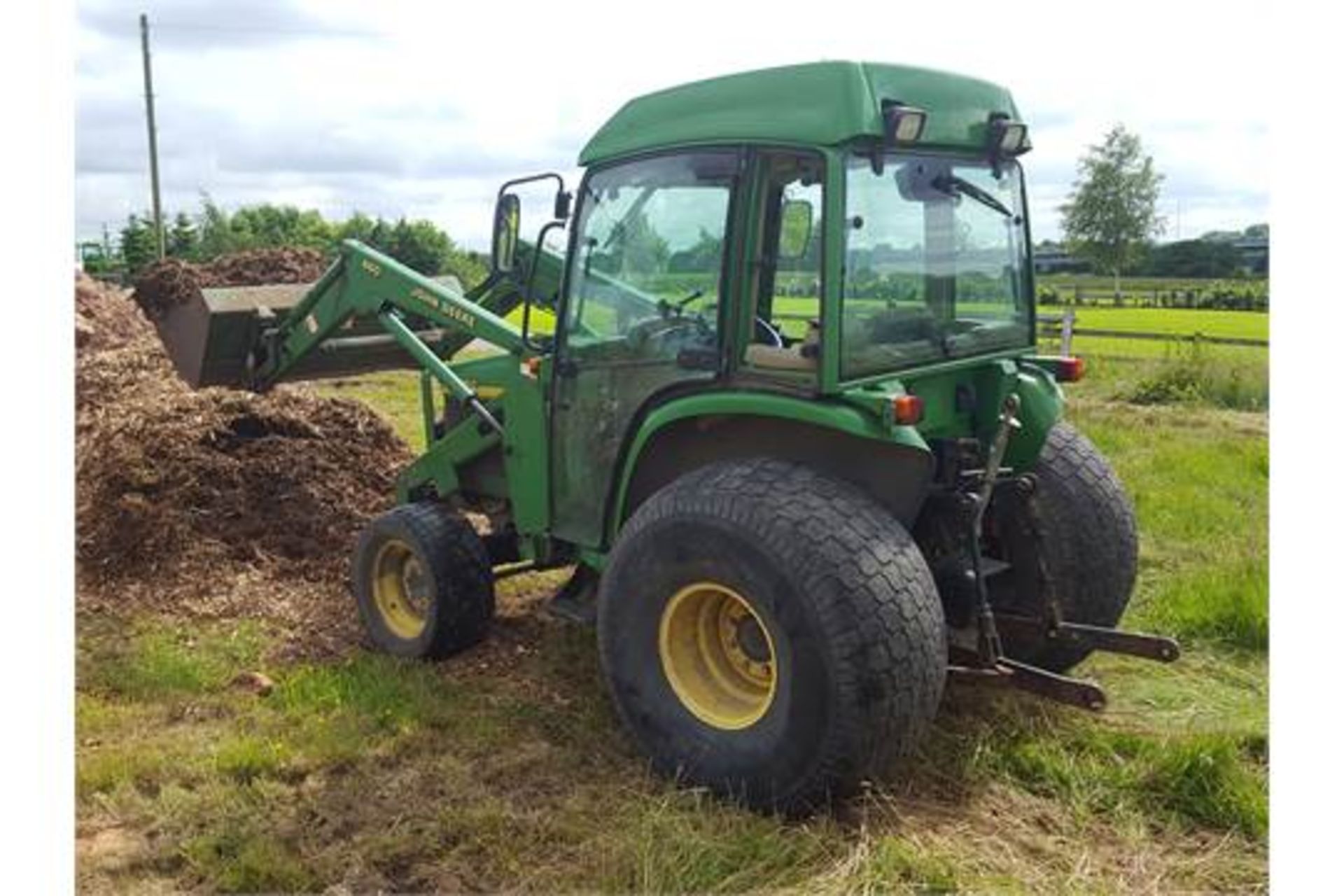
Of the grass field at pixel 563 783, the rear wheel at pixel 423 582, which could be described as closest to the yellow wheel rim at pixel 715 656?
the grass field at pixel 563 783

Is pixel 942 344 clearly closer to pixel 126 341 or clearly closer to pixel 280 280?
pixel 280 280

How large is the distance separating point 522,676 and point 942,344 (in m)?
2.25

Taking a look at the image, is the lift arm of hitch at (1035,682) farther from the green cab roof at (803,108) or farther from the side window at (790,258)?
the green cab roof at (803,108)

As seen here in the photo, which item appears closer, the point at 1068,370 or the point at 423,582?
the point at 1068,370

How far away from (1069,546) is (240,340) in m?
4.54

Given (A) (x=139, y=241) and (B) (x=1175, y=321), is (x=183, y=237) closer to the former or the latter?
(A) (x=139, y=241)

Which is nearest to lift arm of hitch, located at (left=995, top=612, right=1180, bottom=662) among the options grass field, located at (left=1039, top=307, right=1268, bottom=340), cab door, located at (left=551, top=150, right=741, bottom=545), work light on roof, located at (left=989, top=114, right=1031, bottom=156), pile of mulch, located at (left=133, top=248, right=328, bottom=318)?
cab door, located at (left=551, top=150, right=741, bottom=545)

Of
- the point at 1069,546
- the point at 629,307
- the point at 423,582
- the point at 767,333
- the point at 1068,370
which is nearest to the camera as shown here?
the point at 767,333

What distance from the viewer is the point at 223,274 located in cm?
762

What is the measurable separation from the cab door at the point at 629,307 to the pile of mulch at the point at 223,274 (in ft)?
10.0

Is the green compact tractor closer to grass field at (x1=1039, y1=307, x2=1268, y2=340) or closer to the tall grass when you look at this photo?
the tall grass

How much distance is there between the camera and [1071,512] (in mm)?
4629

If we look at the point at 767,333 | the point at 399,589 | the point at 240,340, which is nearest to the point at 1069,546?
the point at 767,333

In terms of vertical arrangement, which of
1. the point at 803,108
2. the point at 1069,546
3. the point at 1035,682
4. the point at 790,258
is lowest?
the point at 1035,682
